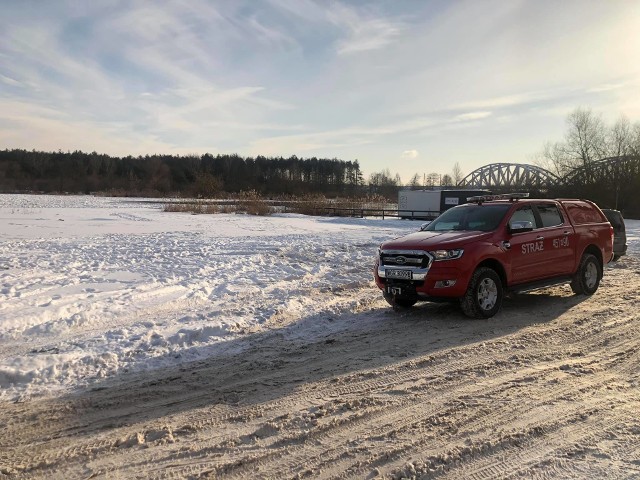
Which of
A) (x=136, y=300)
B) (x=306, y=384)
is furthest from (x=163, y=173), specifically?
A: (x=306, y=384)

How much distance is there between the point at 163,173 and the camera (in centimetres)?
13875

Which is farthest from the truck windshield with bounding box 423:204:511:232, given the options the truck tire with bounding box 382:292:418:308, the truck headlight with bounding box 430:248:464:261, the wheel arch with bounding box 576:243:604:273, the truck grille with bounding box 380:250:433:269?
the wheel arch with bounding box 576:243:604:273

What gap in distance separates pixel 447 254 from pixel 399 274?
2.67 ft

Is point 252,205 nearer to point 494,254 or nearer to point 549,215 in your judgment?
point 549,215

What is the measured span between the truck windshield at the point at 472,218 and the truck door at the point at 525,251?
254 millimetres

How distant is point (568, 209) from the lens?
30.9 ft

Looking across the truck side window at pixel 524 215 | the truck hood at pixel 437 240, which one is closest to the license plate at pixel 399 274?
the truck hood at pixel 437 240

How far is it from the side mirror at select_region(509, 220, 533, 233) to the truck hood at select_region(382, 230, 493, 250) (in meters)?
0.47

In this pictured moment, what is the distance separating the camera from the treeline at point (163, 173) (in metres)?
126

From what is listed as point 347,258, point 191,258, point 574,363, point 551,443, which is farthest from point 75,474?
point 347,258

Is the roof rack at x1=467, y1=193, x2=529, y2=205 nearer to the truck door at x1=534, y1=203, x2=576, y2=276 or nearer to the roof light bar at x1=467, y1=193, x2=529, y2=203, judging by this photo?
the roof light bar at x1=467, y1=193, x2=529, y2=203

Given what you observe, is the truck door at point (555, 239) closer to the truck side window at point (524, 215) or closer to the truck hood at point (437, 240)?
the truck side window at point (524, 215)

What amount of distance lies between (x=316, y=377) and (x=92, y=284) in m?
6.34

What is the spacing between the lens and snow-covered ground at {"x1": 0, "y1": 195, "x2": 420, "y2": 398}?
5.77 meters
